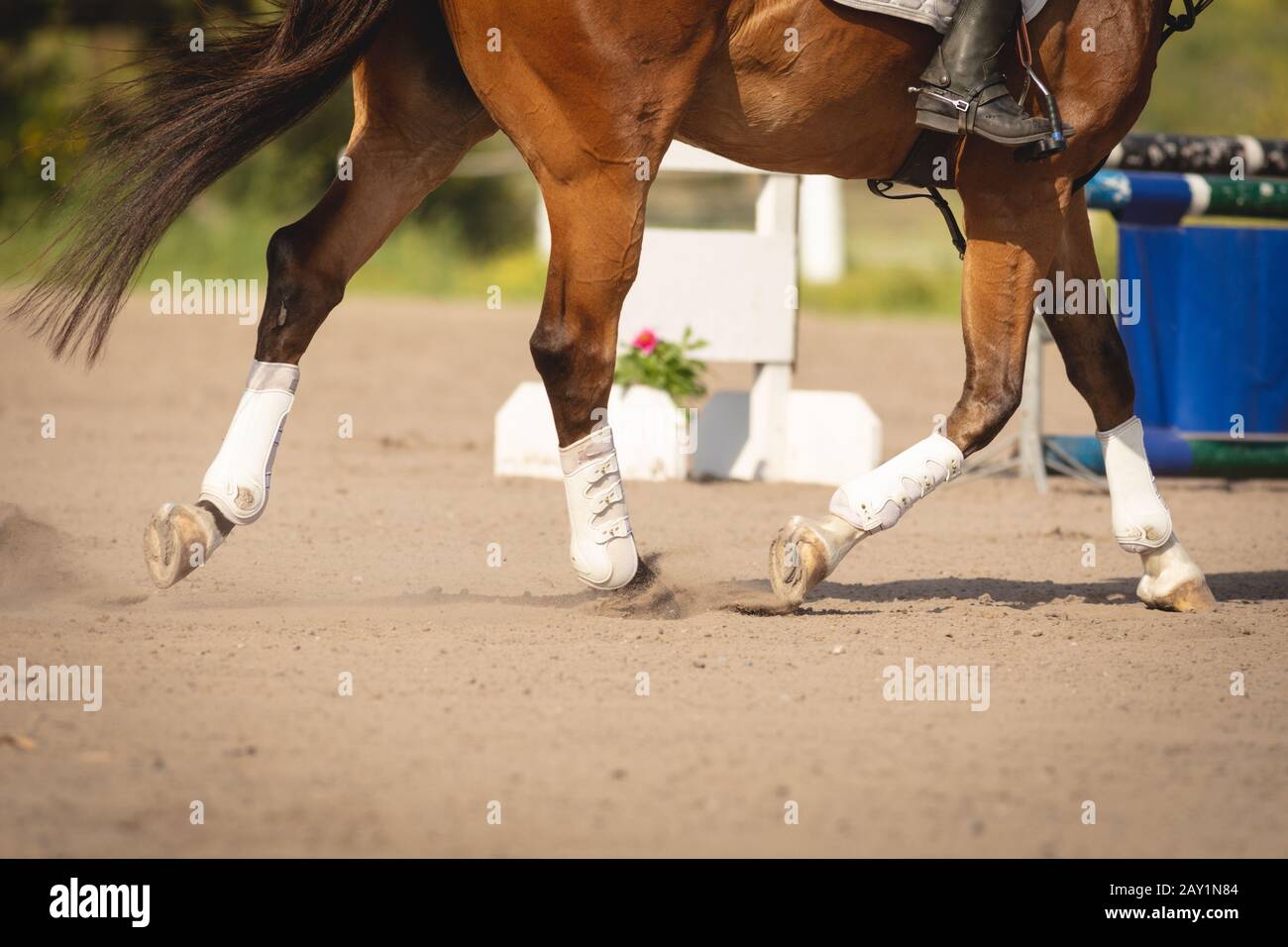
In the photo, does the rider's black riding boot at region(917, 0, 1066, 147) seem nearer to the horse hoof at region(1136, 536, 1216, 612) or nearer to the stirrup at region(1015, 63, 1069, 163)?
the stirrup at region(1015, 63, 1069, 163)

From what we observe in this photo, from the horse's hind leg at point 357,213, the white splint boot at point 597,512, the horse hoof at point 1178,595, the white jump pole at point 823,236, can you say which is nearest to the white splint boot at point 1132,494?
the horse hoof at point 1178,595

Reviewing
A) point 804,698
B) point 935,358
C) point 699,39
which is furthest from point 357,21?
point 935,358

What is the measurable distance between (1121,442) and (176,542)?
294cm

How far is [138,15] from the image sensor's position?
20688 millimetres

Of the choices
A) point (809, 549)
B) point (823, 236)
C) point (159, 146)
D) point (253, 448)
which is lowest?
point (809, 549)

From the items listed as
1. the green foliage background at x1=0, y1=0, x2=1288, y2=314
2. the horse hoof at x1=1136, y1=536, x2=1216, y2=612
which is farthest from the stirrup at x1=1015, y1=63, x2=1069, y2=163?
the green foliage background at x1=0, y1=0, x2=1288, y2=314

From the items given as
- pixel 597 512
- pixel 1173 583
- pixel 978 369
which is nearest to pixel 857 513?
pixel 978 369

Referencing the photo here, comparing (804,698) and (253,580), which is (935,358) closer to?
(253,580)

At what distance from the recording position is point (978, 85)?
4.18 meters

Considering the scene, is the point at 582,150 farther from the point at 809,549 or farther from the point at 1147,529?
the point at 1147,529

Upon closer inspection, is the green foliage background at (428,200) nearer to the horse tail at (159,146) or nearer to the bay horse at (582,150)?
the horse tail at (159,146)

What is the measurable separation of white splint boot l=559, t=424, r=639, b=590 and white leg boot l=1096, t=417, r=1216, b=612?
163 centimetres

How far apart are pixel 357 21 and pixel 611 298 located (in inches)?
41.1

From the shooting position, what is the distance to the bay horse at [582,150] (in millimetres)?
4145
